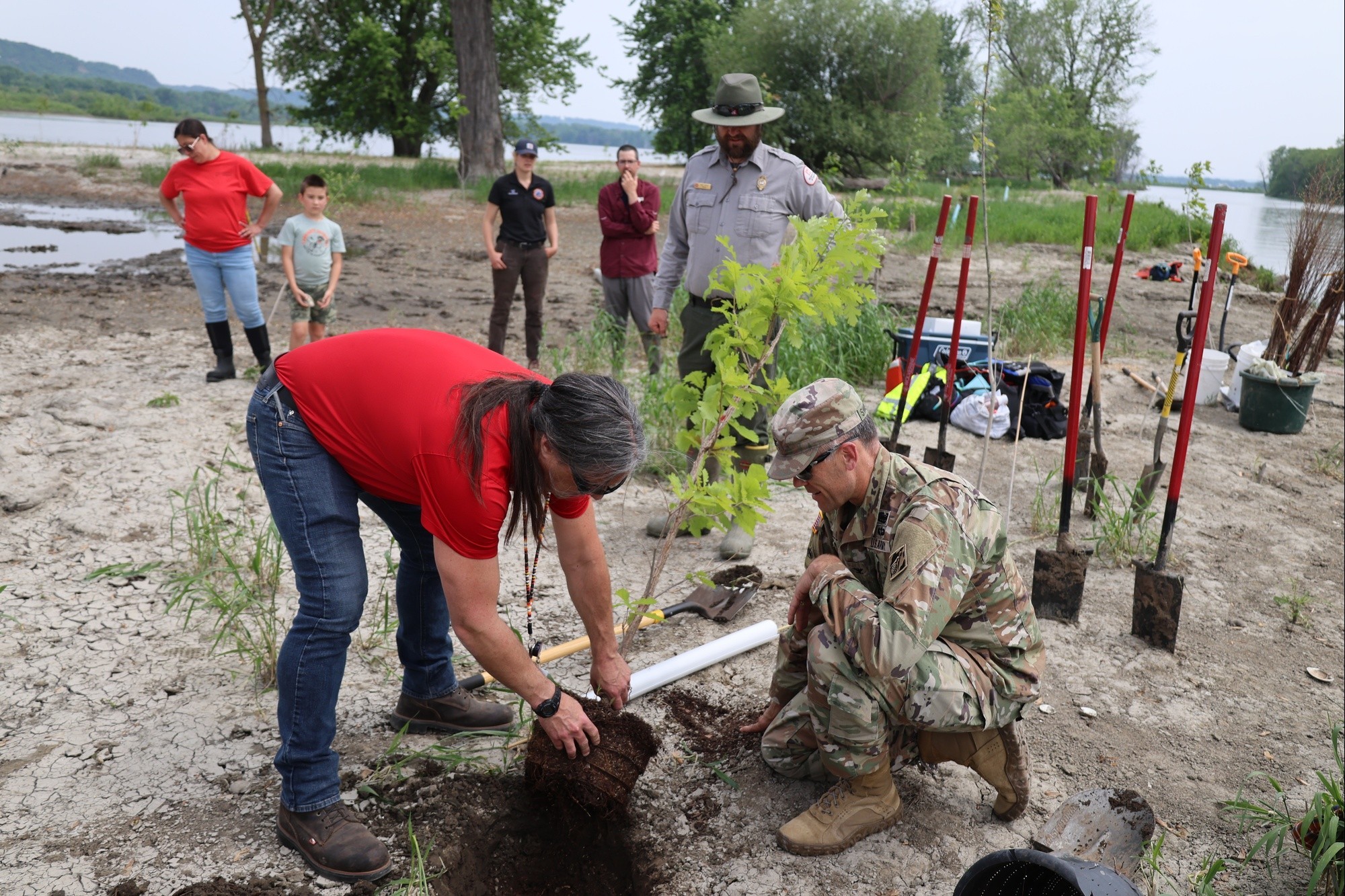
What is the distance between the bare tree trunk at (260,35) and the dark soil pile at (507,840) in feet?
90.6

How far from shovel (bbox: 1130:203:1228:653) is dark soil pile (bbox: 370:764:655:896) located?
2439 millimetres

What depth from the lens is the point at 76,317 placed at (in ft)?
27.1

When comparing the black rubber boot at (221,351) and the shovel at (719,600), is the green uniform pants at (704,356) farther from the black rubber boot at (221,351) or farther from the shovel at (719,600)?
the black rubber boot at (221,351)

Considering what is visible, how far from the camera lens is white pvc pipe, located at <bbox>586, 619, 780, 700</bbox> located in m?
3.24

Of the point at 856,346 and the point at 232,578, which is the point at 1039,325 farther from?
the point at 232,578

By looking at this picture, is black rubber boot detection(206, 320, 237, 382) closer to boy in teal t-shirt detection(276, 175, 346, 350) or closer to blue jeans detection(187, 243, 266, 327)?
blue jeans detection(187, 243, 266, 327)

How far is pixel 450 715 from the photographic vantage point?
3.00 m

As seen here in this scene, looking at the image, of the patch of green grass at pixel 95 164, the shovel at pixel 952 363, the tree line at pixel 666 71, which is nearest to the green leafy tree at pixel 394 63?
the tree line at pixel 666 71

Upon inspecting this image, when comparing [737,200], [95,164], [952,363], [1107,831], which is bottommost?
[1107,831]

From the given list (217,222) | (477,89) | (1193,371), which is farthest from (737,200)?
(477,89)

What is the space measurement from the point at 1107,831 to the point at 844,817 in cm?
67

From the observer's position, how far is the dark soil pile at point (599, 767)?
249 cm

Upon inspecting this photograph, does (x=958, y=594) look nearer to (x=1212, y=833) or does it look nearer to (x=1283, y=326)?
(x=1212, y=833)

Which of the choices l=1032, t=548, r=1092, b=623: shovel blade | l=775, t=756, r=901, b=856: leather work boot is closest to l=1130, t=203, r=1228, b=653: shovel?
l=1032, t=548, r=1092, b=623: shovel blade
